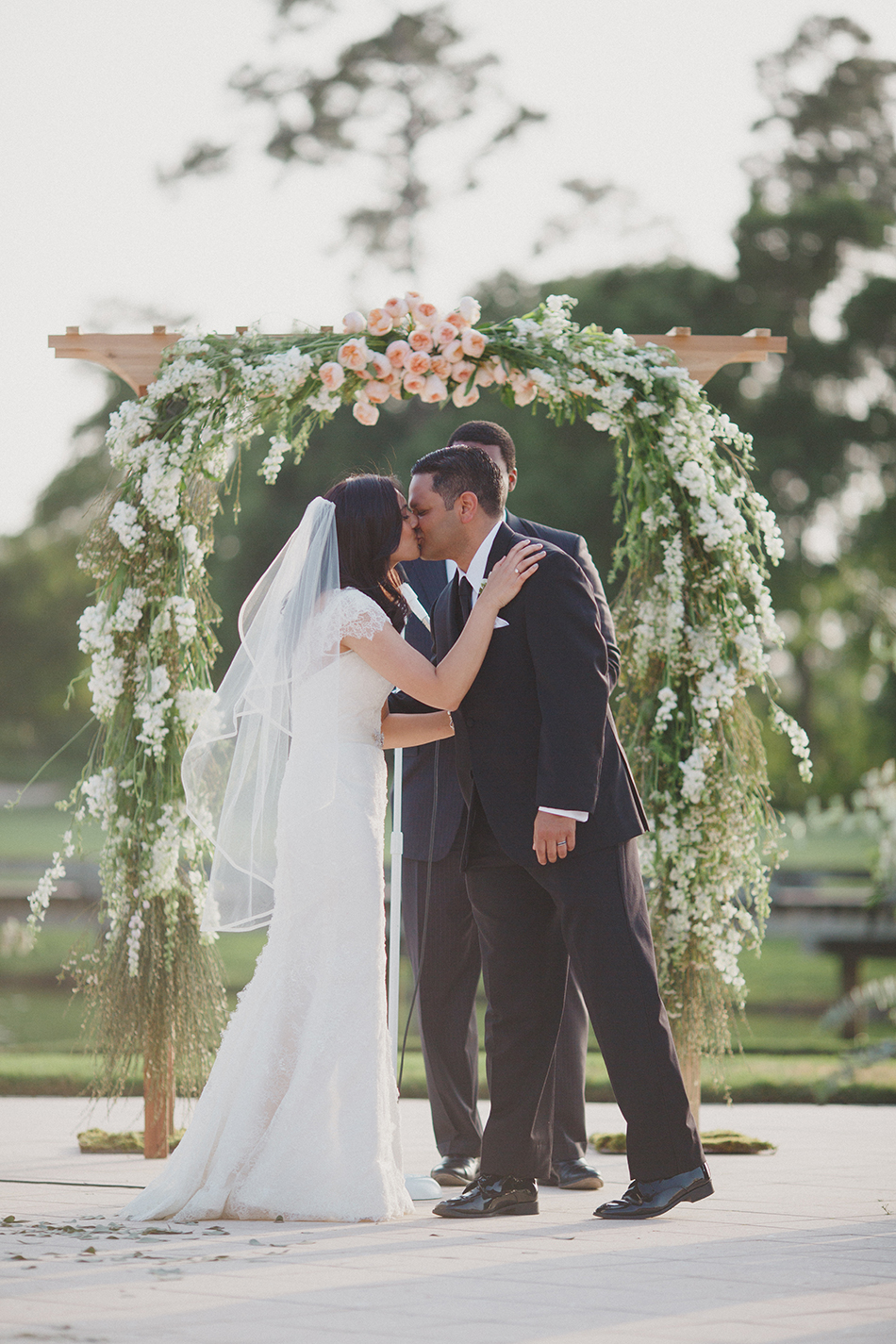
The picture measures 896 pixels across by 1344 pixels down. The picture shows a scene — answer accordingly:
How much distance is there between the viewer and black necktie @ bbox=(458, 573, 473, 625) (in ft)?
13.8

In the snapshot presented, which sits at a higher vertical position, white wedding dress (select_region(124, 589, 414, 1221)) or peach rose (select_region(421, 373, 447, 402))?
peach rose (select_region(421, 373, 447, 402))

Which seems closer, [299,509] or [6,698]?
[299,509]

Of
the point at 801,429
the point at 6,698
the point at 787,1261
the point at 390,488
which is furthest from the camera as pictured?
the point at 6,698

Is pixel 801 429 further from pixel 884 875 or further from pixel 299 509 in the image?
pixel 884 875

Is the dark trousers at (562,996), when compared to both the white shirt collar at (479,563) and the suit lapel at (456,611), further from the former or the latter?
the white shirt collar at (479,563)

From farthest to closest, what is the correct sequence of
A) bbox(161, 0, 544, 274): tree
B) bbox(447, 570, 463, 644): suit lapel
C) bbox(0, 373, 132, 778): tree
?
bbox(0, 373, 132, 778): tree
bbox(161, 0, 544, 274): tree
bbox(447, 570, 463, 644): suit lapel

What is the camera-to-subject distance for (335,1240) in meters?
3.53

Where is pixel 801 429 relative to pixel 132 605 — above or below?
above

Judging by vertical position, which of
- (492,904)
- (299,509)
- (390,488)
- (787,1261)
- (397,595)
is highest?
(299,509)

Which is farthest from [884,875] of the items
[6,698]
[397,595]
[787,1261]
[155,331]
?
[6,698]

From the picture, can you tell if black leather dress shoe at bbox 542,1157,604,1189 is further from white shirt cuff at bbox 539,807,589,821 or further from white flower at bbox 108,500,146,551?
white flower at bbox 108,500,146,551

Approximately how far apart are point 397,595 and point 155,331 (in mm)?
1734

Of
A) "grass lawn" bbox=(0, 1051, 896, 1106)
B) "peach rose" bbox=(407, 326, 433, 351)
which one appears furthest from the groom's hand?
"grass lawn" bbox=(0, 1051, 896, 1106)

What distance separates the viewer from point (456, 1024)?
15.5 ft
